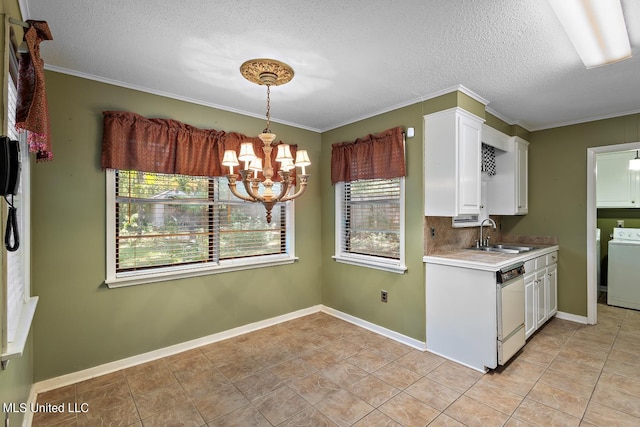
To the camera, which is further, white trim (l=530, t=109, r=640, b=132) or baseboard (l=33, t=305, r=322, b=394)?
white trim (l=530, t=109, r=640, b=132)

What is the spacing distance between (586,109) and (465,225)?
1.82 metres

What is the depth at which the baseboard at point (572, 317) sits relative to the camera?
151 inches

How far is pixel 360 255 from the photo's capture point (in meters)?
3.86

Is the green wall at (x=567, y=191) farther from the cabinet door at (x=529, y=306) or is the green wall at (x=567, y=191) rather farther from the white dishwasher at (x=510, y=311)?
the white dishwasher at (x=510, y=311)

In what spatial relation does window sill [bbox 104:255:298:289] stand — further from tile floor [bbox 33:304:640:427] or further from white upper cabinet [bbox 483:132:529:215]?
white upper cabinet [bbox 483:132:529:215]

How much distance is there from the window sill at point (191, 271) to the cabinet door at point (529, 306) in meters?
2.56

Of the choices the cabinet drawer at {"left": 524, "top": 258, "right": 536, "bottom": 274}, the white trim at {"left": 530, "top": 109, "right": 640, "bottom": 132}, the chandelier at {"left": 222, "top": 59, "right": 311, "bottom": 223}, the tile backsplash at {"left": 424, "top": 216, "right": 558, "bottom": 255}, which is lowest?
the cabinet drawer at {"left": 524, "top": 258, "right": 536, "bottom": 274}

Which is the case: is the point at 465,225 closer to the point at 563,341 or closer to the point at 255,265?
the point at 563,341

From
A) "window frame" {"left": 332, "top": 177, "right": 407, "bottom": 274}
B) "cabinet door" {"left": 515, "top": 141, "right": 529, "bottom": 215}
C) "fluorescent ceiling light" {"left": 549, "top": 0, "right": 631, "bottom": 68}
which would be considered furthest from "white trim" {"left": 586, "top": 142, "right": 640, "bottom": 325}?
"window frame" {"left": 332, "top": 177, "right": 407, "bottom": 274}

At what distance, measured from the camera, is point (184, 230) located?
3.14 meters

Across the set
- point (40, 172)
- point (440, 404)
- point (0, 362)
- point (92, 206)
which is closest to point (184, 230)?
point (92, 206)

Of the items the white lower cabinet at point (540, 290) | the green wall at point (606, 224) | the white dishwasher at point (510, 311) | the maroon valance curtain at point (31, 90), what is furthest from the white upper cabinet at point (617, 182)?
the maroon valance curtain at point (31, 90)

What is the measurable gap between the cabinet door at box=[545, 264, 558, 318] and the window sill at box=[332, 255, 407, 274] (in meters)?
1.87

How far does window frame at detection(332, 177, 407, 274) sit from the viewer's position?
3334 millimetres
